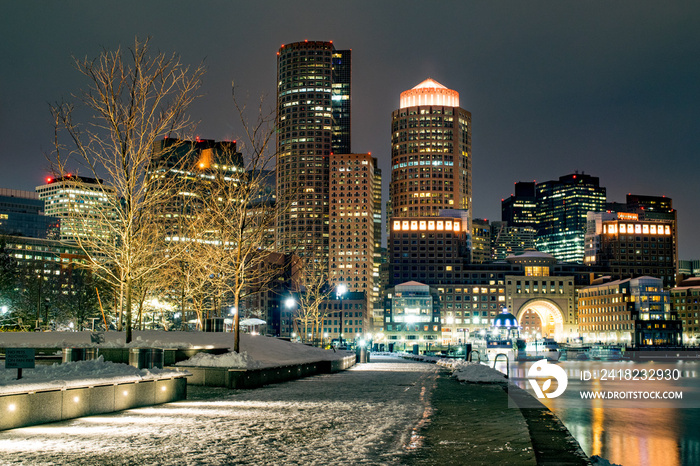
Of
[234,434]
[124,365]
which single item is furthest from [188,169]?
[234,434]

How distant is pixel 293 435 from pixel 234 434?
1198mm

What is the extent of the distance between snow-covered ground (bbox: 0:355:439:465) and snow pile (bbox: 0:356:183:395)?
846 mm

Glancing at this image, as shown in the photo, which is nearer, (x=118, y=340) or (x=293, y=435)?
(x=293, y=435)

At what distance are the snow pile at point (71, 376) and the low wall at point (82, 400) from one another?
0.14 meters

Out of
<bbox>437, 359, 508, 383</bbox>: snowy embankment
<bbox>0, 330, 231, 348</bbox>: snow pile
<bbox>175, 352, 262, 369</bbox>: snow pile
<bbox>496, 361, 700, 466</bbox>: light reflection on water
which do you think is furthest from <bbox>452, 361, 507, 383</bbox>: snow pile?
<bbox>0, 330, 231, 348</bbox>: snow pile

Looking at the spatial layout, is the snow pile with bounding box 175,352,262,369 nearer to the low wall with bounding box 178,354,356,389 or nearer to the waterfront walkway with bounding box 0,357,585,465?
the low wall with bounding box 178,354,356,389

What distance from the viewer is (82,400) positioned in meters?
15.6

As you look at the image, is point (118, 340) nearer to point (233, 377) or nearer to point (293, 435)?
point (233, 377)

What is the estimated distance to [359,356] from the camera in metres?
53.8

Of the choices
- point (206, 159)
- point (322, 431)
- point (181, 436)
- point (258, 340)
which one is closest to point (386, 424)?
point (322, 431)

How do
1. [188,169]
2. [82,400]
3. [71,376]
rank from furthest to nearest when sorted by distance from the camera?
1. [188,169]
2. [71,376]
3. [82,400]

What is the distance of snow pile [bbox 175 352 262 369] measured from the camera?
78.8ft

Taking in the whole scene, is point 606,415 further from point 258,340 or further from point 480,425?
point 258,340

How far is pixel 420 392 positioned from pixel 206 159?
21.8m
